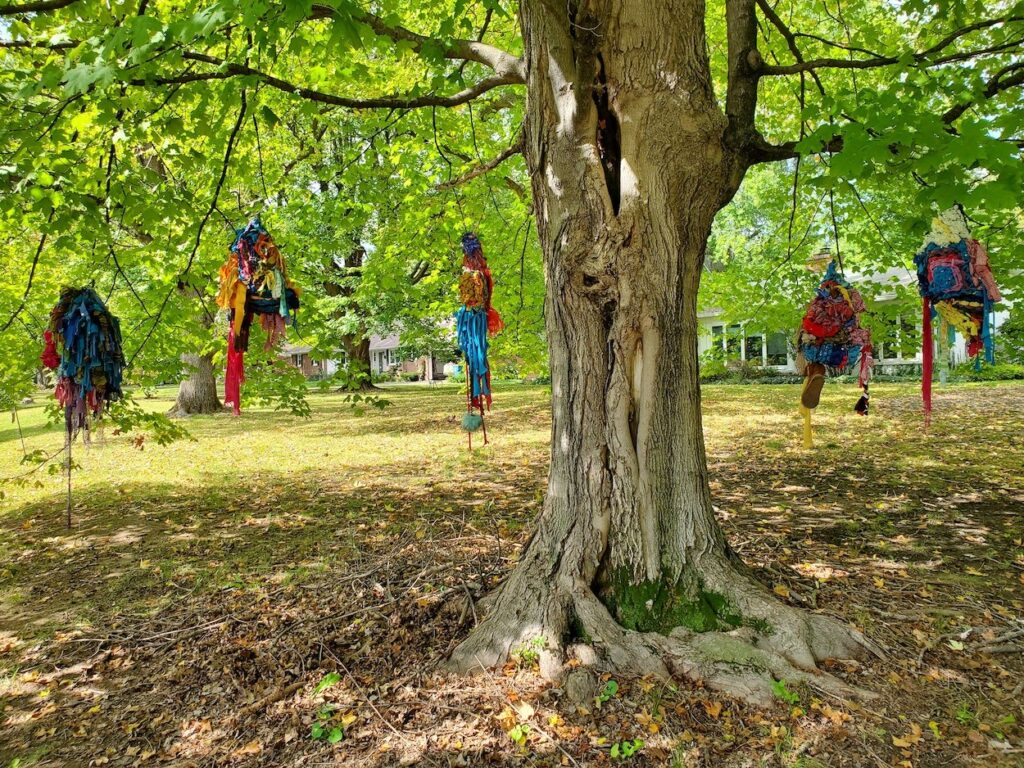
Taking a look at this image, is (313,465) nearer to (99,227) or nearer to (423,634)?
(99,227)

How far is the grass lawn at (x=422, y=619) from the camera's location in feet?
8.28

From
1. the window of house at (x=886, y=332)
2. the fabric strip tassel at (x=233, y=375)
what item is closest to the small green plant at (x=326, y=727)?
the fabric strip tassel at (x=233, y=375)

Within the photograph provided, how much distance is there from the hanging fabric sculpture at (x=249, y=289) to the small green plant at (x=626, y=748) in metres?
3.66

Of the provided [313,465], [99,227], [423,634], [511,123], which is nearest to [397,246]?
[511,123]

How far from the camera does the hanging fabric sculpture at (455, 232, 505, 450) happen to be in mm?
7199

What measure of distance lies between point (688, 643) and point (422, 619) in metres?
1.48

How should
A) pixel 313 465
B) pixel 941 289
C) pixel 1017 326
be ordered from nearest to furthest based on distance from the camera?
pixel 941 289, pixel 1017 326, pixel 313 465

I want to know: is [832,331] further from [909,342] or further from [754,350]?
[754,350]

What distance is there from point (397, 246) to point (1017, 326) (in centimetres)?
815

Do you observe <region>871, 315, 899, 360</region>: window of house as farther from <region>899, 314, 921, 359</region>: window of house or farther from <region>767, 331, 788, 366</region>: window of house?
<region>767, 331, 788, 366</region>: window of house

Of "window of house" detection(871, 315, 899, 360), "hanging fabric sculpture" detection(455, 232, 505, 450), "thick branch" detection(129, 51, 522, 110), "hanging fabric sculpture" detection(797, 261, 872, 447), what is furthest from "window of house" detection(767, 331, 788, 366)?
"thick branch" detection(129, 51, 522, 110)

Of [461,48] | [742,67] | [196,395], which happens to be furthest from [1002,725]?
[196,395]

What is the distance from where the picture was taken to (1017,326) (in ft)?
24.9

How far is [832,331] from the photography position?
683 centimetres
